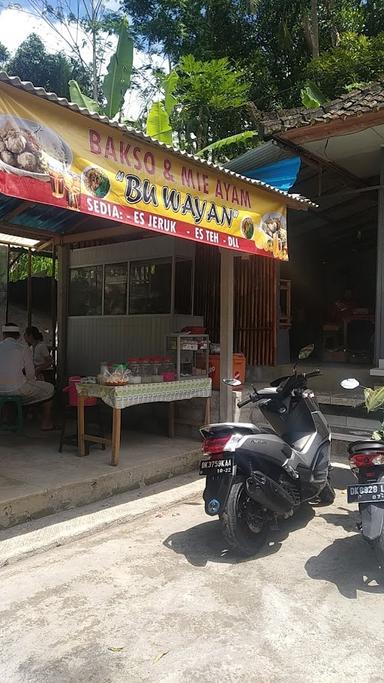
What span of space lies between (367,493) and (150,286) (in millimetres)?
5346

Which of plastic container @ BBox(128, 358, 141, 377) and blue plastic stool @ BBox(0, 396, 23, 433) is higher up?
plastic container @ BBox(128, 358, 141, 377)

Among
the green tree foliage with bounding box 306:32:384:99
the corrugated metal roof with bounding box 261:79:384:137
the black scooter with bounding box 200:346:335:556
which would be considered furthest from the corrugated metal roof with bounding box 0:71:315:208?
the green tree foliage with bounding box 306:32:384:99

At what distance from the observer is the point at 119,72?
465 inches

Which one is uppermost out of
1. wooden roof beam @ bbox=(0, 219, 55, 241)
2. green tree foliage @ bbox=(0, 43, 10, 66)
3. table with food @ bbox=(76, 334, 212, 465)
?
green tree foliage @ bbox=(0, 43, 10, 66)

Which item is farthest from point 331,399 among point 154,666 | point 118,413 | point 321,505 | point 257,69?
point 257,69

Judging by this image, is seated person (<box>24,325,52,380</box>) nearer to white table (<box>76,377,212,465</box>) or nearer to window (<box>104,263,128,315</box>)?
window (<box>104,263,128,315</box>)

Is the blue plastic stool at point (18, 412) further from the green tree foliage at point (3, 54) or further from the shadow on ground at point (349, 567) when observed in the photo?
the green tree foliage at point (3, 54)

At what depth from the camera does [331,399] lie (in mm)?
7156

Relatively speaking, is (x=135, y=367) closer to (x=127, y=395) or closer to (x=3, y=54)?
(x=127, y=395)

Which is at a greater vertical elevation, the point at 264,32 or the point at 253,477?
the point at 264,32

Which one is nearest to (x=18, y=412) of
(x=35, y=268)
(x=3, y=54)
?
(x=35, y=268)

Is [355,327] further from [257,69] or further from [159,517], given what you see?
[257,69]

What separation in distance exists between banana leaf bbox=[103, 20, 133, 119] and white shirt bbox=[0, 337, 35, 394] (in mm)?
7412

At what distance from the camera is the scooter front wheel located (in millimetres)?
3765
